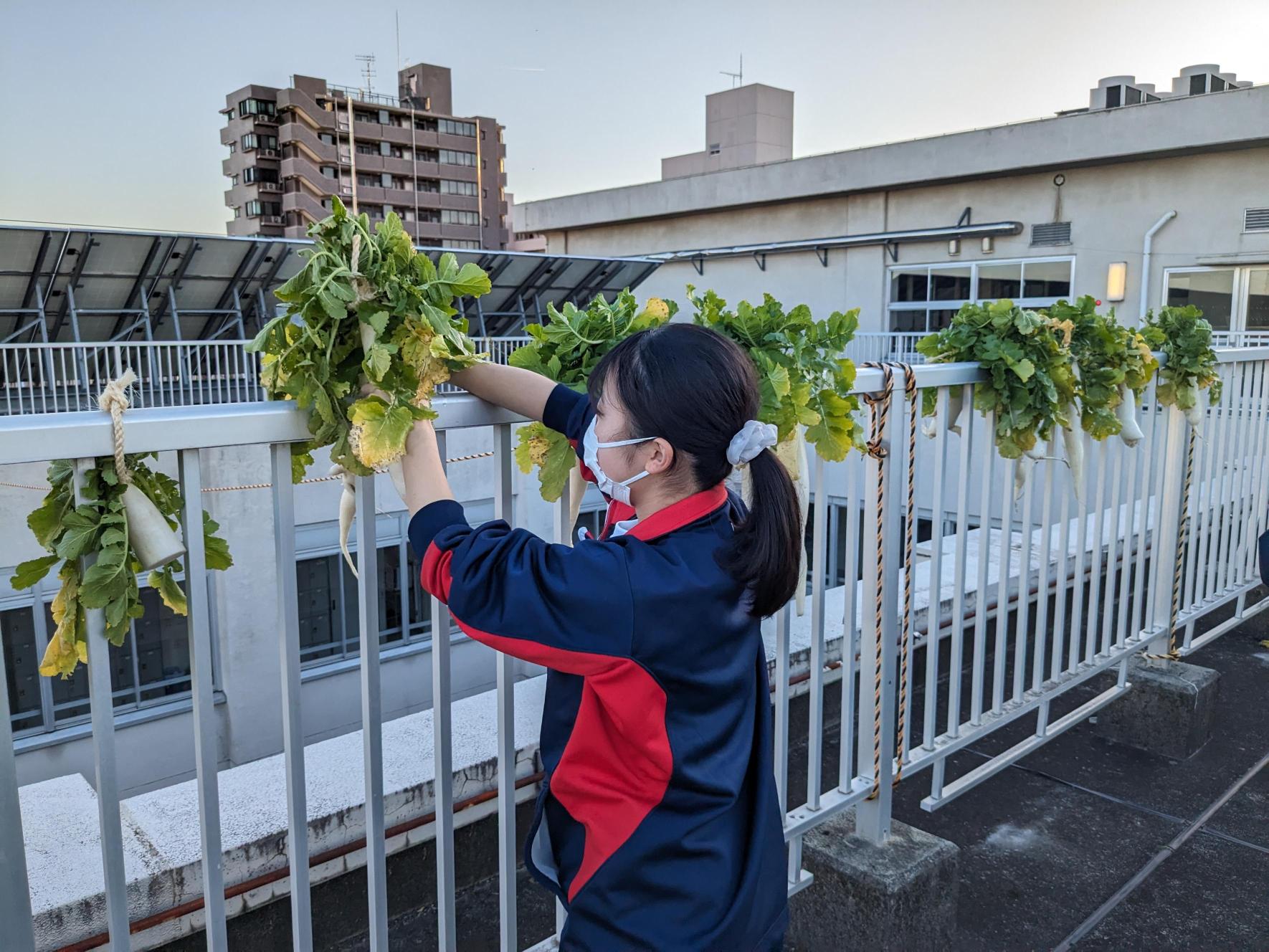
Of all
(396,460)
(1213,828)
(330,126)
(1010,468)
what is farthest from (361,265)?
(330,126)

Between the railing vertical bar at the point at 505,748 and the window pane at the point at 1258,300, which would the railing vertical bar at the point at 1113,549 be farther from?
the window pane at the point at 1258,300

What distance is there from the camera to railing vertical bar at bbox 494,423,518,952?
1.85 metres

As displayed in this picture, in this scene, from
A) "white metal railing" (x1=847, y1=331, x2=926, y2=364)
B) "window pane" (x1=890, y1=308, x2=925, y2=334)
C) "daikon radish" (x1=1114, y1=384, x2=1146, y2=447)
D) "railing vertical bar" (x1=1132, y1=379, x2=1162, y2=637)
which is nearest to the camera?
"daikon radish" (x1=1114, y1=384, x2=1146, y2=447)

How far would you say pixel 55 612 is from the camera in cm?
140

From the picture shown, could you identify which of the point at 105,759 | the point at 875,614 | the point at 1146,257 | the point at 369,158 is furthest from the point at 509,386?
the point at 369,158

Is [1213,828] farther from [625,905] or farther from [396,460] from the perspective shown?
[396,460]

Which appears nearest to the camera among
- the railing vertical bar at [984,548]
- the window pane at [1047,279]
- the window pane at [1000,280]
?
the railing vertical bar at [984,548]

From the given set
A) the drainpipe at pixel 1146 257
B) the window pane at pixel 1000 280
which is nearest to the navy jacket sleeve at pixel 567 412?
the drainpipe at pixel 1146 257

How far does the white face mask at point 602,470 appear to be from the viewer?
61.6 inches

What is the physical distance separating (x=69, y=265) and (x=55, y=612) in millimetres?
15739

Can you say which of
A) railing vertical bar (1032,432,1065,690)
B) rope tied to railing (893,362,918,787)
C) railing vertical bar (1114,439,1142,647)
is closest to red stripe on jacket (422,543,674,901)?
rope tied to railing (893,362,918,787)

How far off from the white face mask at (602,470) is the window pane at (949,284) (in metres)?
20.3

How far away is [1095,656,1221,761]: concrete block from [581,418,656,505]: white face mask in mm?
3008

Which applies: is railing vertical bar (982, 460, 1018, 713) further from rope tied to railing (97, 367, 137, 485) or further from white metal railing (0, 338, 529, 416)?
white metal railing (0, 338, 529, 416)
